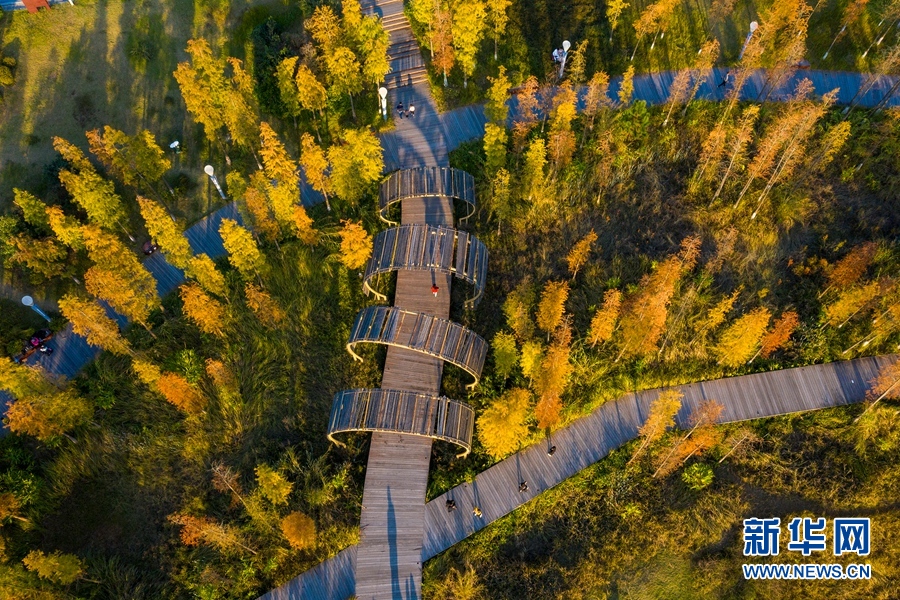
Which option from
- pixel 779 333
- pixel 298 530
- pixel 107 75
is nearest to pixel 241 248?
pixel 298 530

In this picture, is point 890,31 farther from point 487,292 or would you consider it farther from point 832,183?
point 487,292

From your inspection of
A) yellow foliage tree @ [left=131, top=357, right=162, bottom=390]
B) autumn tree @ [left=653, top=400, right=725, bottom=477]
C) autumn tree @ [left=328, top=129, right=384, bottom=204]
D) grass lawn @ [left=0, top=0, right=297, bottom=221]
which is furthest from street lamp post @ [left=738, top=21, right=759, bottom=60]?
yellow foliage tree @ [left=131, top=357, right=162, bottom=390]

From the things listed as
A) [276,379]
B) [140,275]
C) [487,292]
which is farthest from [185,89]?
[487,292]

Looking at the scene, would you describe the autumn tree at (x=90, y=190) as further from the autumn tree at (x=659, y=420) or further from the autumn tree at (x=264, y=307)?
the autumn tree at (x=659, y=420)

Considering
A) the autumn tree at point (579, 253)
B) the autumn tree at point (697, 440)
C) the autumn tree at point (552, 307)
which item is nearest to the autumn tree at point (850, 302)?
the autumn tree at point (697, 440)

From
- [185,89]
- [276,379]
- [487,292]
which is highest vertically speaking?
[185,89]

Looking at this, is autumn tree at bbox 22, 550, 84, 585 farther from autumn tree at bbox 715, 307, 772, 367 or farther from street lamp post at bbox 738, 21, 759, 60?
street lamp post at bbox 738, 21, 759, 60
